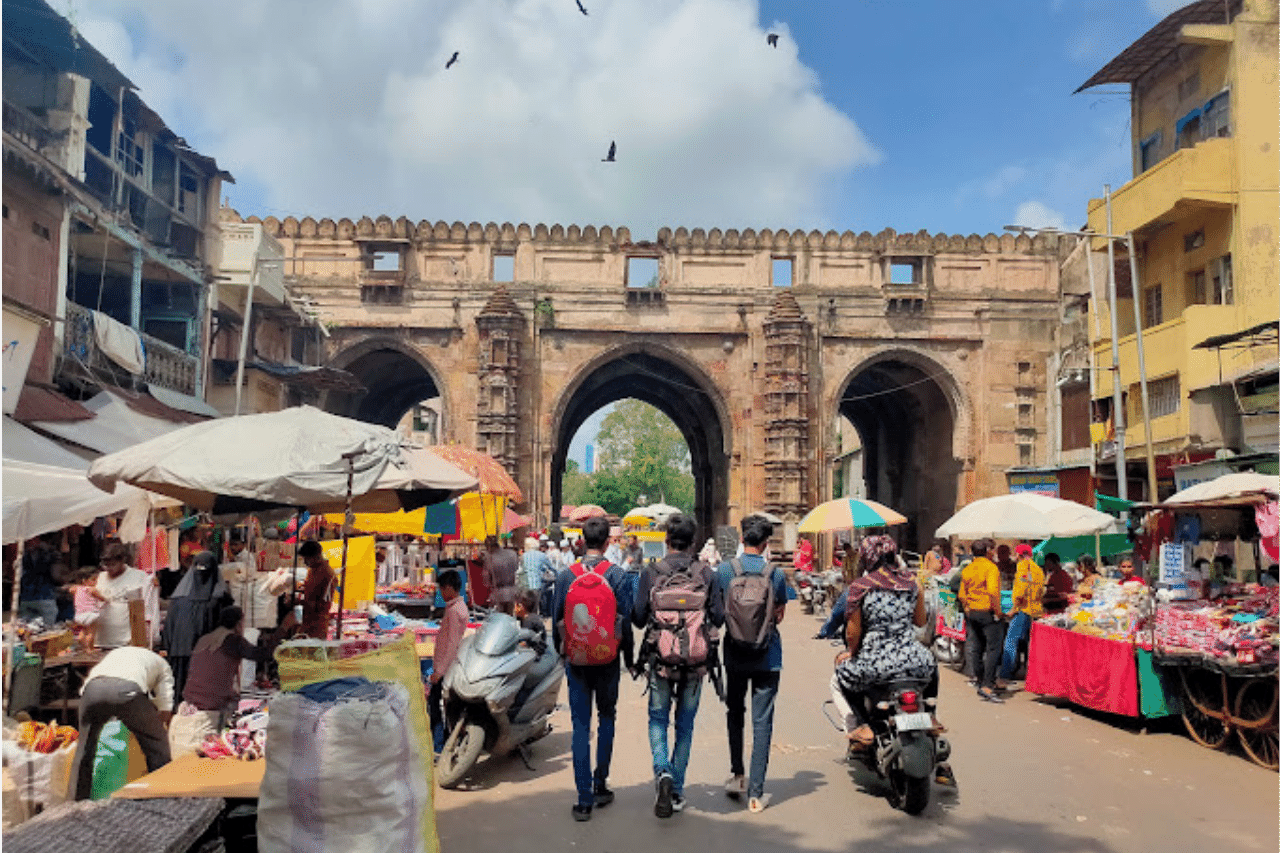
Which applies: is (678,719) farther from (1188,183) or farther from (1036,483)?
(1036,483)

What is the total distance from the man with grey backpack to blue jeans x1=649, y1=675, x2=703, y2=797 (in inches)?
9.3

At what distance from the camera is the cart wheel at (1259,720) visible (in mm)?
6340

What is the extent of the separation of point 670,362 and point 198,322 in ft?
41.5

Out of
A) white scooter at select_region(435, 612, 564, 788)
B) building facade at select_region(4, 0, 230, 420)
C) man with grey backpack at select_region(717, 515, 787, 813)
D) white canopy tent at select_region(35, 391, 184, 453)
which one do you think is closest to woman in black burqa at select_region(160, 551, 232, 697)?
white scooter at select_region(435, 612, 564, 788)

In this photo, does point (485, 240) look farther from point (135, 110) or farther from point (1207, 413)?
point (1207, 413)

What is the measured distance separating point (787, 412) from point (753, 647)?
20.1m

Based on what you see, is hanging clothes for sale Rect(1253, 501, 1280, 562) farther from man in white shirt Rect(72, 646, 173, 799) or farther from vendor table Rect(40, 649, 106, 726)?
vendor table Rect(40, 649, 106, 726)

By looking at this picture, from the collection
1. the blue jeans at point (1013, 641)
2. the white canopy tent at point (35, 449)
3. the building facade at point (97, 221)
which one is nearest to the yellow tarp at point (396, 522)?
the white canopy tent at point (35, 449)

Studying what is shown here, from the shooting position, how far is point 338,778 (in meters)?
3.49

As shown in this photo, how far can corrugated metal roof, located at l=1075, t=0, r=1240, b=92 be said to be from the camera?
1758 cm

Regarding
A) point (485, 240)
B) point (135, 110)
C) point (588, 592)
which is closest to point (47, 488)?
point (588, 592)

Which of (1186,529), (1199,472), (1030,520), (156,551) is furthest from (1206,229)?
(156,551)

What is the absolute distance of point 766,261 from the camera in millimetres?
26062

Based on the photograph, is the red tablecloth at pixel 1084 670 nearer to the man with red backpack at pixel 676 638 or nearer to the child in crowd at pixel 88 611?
the man with red backpack at pixel 676 638
